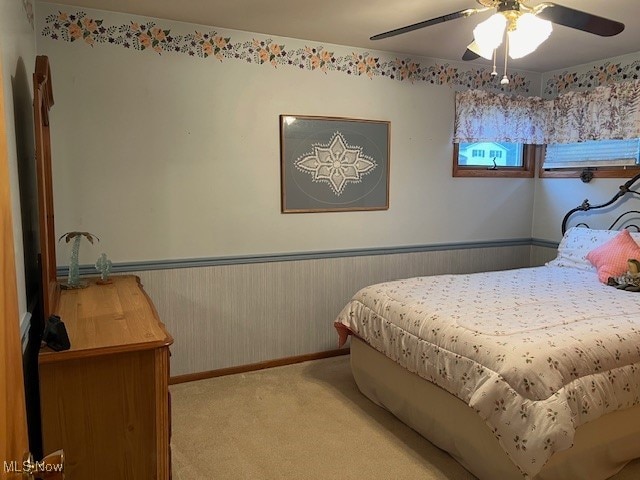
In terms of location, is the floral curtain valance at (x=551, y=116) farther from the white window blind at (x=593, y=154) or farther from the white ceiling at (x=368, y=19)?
the white ceiling at (x=368, y=19)

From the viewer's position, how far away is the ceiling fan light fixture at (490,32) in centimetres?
214

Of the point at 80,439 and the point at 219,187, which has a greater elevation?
the point at 219,187

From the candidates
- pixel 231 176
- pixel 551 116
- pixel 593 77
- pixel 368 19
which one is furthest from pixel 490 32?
pixel 551 116

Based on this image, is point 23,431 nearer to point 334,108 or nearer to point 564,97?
point 334,108

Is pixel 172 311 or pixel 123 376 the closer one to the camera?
pixel 123 376

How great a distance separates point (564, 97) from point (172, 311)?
366cm

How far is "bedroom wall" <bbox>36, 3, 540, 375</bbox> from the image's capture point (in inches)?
119

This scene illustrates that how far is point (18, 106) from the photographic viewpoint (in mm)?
2004

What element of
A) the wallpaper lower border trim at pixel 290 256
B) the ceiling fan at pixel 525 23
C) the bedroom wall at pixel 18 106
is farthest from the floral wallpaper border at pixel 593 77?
the bedroom wall at pixel 18 106

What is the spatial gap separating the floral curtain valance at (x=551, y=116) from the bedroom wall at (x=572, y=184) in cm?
12

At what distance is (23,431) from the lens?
0.92 m

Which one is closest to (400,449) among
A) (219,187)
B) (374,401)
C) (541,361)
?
(374,401)

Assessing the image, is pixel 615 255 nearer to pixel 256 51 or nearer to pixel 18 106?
pixel 256 51

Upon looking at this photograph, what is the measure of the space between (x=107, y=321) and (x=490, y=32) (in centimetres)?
206
